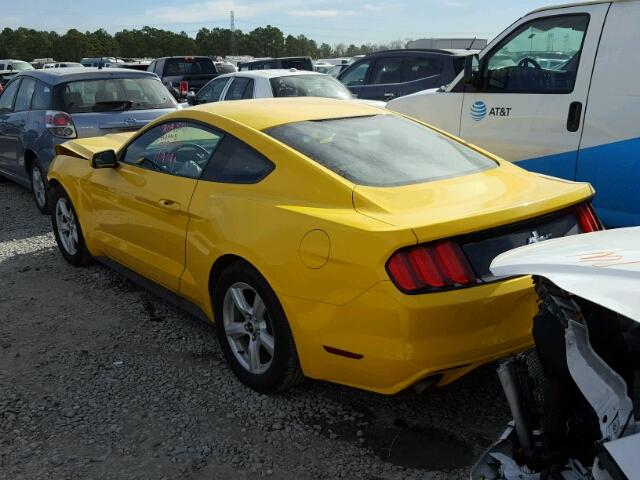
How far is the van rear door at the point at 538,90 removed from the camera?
16.7 feet

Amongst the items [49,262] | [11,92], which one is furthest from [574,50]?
[11,92]

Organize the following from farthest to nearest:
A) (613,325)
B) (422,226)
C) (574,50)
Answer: (574,50) < (422,226) < (613,325)

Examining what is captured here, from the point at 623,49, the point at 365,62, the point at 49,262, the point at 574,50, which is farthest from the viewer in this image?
the point at 365,62

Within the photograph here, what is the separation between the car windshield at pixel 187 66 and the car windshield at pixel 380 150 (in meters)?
15.2

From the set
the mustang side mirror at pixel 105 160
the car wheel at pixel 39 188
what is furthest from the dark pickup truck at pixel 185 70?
the mustang side mirror at pixel 105 160

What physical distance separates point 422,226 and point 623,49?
10.4ft

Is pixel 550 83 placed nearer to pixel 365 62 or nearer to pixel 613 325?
pixel 613 325

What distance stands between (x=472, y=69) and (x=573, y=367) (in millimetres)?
4582

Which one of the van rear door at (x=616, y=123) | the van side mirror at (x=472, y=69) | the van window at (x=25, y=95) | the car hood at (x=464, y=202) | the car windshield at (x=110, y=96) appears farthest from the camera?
the van window at (x=25, y=95)

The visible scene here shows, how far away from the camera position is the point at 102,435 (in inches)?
122

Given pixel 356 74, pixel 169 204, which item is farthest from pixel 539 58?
pixel 356 74

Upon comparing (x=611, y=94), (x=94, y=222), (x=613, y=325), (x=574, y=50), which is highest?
(x=574, y=50)

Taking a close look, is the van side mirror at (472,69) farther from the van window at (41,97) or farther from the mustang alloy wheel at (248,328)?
the van window at (41,97)

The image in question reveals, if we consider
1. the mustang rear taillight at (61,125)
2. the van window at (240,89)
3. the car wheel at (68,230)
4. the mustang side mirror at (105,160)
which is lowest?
the car wheel at (68,230)
